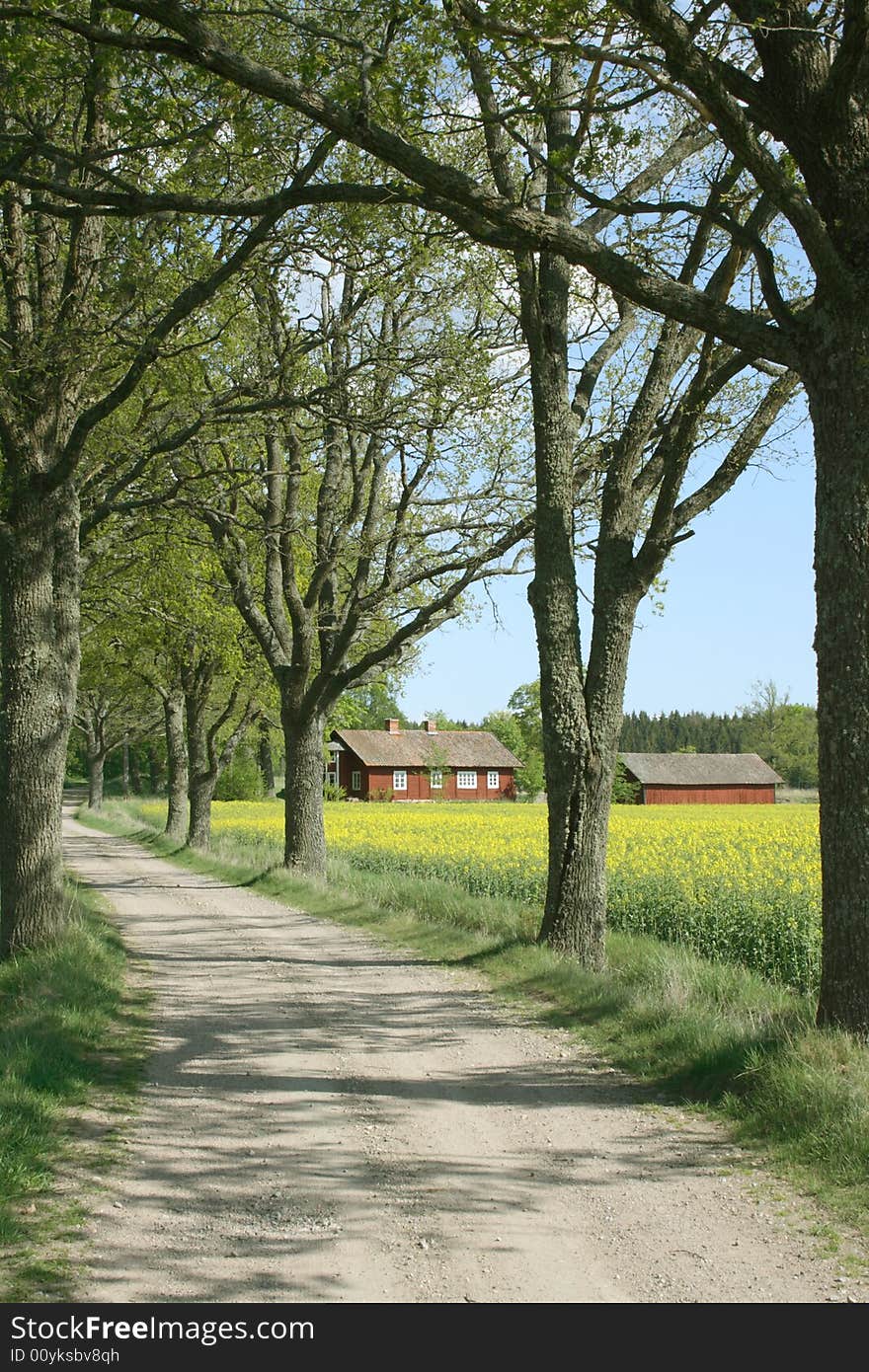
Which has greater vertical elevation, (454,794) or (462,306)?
(462,306)

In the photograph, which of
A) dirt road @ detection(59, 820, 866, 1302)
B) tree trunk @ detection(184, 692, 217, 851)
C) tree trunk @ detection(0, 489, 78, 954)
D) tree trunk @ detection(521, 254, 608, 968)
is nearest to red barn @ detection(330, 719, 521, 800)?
tree trunk @ detection(184, 692, 217, 851)

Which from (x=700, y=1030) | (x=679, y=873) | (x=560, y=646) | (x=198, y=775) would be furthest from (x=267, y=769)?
(x=700, y=1030)

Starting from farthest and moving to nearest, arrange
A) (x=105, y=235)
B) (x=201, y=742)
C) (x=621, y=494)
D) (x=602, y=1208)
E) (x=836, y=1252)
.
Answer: (x=201, y=742), (x=105, y=235), (x=621, y=494), (x=602, y=1208), (x=836, y=1252)

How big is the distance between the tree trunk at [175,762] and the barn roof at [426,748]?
150ft

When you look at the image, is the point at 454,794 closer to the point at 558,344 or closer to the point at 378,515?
the point at 378,515

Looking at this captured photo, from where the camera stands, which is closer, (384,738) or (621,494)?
(621,494)

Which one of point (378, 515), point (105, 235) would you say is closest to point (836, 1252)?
point (105, 235)

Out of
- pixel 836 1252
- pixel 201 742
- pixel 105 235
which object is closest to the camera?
pixel 836 1252

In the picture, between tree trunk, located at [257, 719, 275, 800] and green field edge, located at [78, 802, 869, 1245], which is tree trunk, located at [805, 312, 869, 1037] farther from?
tree trunk, located at [257, 719, 275, 800]

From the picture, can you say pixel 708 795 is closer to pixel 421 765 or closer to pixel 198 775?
pixel 421 765

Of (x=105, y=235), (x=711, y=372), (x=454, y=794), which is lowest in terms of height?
(x=454, y=794)

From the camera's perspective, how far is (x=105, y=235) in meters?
13.3

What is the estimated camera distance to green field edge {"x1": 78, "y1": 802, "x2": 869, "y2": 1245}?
5.99 m

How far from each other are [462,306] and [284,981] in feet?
35.0
